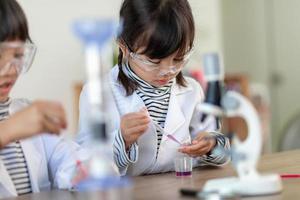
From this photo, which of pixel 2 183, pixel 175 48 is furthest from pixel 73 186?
pixel 175 48

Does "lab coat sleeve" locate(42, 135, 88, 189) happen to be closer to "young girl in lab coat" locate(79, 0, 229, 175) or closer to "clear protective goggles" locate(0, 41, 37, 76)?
"young girl in lab coat" locate(79, 0, 229, 175)

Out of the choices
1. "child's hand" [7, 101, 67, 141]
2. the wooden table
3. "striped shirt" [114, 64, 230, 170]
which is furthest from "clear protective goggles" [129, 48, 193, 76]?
"child's hand" [7, 101, 67, 141]

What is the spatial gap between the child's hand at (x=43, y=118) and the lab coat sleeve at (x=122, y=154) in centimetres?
40

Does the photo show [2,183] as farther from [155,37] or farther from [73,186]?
[155,37]

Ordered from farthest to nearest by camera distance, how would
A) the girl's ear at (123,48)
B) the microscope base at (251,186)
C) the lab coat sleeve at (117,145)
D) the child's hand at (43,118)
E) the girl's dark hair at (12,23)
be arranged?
the girl's ear at (123,48) < the lab coat sleeve at (117,145) < the girl's dark hair at (12,23) < the microscope base at (251,186) < the child's hand at (43,118)

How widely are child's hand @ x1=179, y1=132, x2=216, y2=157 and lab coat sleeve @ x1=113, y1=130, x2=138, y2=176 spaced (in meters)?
0.11

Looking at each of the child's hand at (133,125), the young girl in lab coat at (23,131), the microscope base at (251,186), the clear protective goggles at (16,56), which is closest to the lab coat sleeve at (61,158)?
the young girl in lab coat at (23,131)

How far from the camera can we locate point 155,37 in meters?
1.24

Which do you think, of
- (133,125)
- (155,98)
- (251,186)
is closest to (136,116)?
(133,125)

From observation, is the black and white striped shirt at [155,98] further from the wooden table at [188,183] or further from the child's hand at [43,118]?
the child's hand at [43,118]

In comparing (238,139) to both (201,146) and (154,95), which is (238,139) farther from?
(154,95)

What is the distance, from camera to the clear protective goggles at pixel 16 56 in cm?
99

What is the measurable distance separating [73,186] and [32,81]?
2.09 meters

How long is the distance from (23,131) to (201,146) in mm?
508
